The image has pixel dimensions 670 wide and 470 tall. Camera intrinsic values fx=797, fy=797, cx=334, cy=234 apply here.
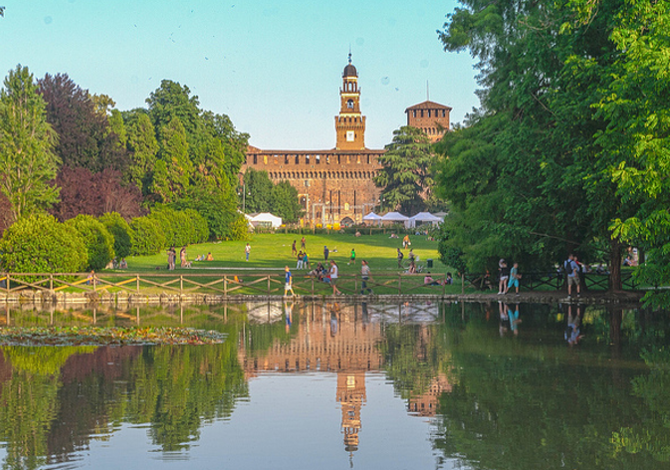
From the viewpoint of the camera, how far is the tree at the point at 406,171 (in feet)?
232

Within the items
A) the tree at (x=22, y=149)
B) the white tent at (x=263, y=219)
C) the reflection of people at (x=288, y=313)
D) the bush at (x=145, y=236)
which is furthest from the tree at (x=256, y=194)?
the reflection of people at (x=288, y=313)

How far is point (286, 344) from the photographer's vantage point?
13.3 meters

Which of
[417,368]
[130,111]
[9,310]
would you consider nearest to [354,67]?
[130,111]

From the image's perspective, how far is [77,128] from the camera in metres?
40.0

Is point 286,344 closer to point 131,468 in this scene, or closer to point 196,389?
point 196,389

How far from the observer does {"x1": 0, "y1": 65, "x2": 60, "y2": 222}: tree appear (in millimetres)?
26703

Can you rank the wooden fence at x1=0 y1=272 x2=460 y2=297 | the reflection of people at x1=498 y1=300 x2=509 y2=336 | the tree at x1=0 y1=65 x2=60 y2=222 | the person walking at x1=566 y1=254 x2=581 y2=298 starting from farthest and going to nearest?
the tree at x1=0 y1=65 x2=60 y2=222
the wooden fence at x1=0 y1=272 x2=460 y2=297
the person walking at x1=566 y1=254 x2=581 y2=298
the reflection of people at x1=498 y1=300 x2=509 y2=336

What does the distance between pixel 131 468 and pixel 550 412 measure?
4.22m

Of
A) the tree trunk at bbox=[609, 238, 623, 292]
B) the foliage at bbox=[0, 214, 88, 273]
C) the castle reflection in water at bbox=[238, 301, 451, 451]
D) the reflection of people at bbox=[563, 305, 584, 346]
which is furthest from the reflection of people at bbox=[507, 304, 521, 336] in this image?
the foliage at bbox=[0, 214, 88, 273]

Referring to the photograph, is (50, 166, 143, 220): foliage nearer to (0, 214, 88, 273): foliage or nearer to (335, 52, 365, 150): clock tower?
(0, 214, 88, 273): foliage

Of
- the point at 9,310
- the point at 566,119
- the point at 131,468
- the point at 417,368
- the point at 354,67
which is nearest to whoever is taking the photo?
the point at 131,468

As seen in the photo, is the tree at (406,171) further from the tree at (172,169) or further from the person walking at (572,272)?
the person walking at (572,272)

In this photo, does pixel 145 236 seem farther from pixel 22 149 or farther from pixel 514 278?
pixel 514 278

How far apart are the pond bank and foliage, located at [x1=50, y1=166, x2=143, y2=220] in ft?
38.6
